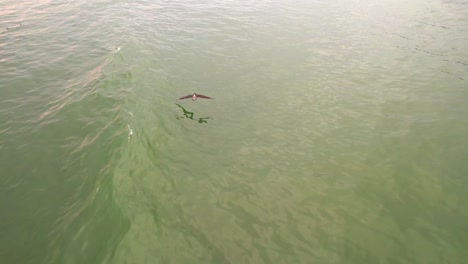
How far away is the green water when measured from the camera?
7.62 meters

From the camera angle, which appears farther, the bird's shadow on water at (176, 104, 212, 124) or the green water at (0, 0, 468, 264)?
the bird's shadow on water at (176, 104, 212, 124)

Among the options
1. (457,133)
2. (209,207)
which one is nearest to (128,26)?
(209,207)

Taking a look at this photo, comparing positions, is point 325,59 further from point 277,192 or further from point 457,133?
point 277,192

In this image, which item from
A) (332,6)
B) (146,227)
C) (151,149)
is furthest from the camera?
(332,6)

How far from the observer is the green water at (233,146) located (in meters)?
7.62

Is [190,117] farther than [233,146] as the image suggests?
Yes

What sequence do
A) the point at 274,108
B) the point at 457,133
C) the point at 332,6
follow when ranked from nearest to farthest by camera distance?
the point at 457,133
the point at 274,108
the point at 332,6

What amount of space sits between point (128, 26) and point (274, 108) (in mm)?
15096

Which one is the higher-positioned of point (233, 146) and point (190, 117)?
point (190, 117)

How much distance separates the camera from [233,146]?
436 inches

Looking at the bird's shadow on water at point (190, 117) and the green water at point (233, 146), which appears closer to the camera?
the green water at point (233, 146)

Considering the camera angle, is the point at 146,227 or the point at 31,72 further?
the point at 31,72

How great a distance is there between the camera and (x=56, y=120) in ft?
39.1

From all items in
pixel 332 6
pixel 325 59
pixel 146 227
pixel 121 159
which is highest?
pixel 332 6
